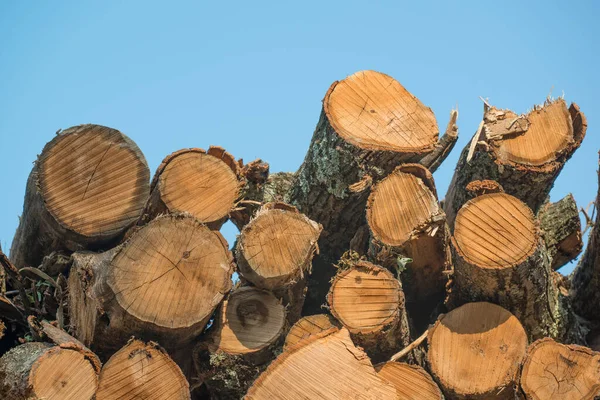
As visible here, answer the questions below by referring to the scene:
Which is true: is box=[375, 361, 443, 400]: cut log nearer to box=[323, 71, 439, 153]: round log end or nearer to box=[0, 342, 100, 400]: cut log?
box=[323, 71, 439, 153]: round log end

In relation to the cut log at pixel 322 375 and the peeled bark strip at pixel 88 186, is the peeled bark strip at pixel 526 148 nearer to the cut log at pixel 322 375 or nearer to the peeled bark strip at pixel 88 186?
the cut log at pixel 322 375

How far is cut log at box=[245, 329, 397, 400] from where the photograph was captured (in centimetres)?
360

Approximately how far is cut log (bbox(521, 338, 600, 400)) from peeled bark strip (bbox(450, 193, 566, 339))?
0.29 meters

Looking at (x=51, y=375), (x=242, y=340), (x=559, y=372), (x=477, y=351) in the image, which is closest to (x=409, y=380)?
(x=477, y=351)

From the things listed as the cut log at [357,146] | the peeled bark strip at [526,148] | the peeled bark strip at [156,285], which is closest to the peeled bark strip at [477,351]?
the peeled bark strip at [526,148]

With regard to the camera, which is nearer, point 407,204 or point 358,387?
point 358,387

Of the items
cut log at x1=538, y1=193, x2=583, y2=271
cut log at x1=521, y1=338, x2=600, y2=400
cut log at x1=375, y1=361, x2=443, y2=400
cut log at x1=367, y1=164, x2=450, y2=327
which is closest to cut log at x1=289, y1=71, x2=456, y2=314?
cut log at x1=367, y1=164, x2=450, y2=327

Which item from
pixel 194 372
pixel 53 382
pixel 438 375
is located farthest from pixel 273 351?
pixel 53 382

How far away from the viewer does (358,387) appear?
3.64 meters

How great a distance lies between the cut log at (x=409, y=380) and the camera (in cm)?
391

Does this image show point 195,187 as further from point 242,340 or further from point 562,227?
point 562,227

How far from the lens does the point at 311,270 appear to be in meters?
4.28

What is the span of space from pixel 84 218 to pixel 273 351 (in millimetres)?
1214

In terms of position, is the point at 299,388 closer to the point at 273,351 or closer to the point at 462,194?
the point at 273,351
